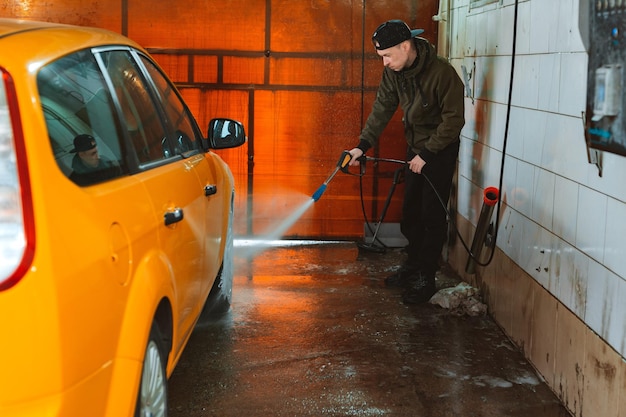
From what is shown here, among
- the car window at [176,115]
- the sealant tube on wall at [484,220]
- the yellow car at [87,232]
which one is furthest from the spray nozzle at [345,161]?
the yellow car at [87,232]

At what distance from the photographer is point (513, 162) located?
18.9ft

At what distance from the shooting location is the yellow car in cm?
218

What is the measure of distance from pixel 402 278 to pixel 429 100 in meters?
1.50

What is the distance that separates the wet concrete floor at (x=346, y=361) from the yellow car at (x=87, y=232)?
980 millimetres

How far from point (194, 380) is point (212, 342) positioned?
2.17 ft

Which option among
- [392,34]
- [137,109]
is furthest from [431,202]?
[137,109]

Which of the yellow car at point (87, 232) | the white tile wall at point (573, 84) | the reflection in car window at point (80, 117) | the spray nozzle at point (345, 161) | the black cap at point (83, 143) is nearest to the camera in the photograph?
the yellow car at point (87, 232)

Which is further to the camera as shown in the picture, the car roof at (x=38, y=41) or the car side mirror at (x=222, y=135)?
the car side mirror at (x=222, y=135)

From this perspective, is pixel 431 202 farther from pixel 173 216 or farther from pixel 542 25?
pixel 173 216

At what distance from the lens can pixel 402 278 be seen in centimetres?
698

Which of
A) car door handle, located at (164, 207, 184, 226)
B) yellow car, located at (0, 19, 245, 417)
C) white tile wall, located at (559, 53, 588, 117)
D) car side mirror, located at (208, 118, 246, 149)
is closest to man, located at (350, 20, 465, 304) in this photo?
white tile wall, located at (559, 53, 588, 117)

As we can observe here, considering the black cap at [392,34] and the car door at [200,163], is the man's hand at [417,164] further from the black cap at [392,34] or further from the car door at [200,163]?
the car door at [200,163]

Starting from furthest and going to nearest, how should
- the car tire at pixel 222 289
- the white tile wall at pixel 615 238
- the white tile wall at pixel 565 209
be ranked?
the car tire at pixel 222 289
the white tile wall at pixel 565 209
the white tile wall at pixel 615 238

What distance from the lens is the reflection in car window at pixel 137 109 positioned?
11.0ft
